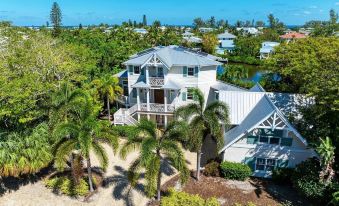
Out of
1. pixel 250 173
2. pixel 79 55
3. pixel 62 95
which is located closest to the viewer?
pixel 62 95

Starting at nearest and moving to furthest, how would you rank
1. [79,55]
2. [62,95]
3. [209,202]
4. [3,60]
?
[209,202] < [62,95] < [3,60] < [79,55]

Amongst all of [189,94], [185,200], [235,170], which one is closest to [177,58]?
[189,94]

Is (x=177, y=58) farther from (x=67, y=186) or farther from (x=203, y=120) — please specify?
(x=67, y=186)

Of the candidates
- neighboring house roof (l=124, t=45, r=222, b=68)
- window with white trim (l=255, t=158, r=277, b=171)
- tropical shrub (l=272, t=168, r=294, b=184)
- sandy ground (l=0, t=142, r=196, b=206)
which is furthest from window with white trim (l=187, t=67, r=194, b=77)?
sandy ground (l=0, t=142, r=196, b=206)

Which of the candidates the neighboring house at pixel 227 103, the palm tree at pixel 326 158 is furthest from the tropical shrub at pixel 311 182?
the neighboring house at pixel 227 103

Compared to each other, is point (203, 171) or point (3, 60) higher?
point (3, 60)

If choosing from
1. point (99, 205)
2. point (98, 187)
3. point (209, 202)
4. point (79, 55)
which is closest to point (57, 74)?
point (79, 55)

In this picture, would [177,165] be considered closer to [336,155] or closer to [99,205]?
[99,205]

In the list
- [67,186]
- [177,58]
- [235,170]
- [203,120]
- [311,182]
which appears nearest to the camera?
[311,182]
